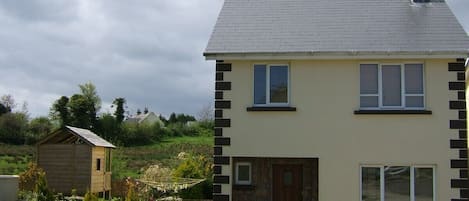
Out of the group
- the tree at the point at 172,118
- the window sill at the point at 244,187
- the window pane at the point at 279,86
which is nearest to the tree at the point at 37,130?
the tree at the point at 172,118

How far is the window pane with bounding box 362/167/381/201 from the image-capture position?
15.6 m

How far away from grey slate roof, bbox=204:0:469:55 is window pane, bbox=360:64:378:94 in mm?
564

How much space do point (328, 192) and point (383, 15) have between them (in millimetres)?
5301

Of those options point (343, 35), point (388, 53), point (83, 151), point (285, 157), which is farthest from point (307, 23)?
point (83, 151)

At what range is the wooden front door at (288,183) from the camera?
17.0 m

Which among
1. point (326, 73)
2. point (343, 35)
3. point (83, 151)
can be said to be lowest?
point (83, 151)

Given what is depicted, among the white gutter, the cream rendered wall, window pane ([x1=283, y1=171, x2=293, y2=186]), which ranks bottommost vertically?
window pane ([x1=283, y1=171, x2=293, y2=186])

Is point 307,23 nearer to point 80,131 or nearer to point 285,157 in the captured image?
point 285,157

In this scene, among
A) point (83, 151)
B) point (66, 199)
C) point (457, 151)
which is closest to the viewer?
point (457, 151)

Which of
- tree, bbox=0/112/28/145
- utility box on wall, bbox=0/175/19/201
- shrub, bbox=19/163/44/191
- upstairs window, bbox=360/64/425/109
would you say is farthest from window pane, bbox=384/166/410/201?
tree, bbox=0/112/28/145

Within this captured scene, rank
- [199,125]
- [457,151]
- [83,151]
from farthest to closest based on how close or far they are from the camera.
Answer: [199,125] < [83,151] < [457,151]

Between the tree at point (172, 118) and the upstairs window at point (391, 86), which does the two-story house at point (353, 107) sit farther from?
the tree at point (172, 118)

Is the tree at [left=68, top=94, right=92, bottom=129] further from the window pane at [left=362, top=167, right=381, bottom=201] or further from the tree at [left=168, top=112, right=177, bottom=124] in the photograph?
the window pane at [left=362, top=167, right=381, bottom=201]

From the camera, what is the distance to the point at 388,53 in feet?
50.8
